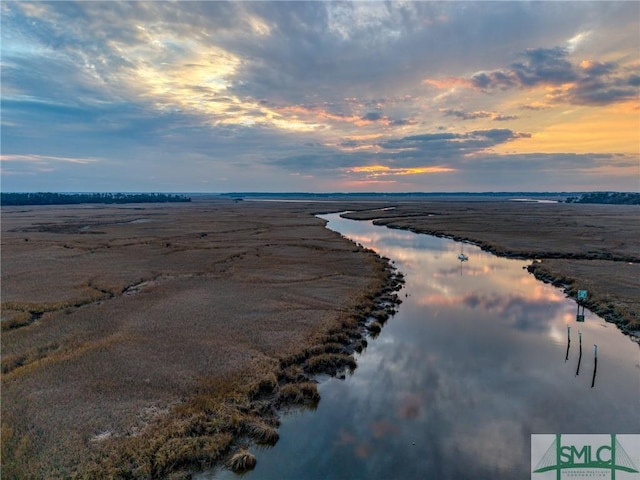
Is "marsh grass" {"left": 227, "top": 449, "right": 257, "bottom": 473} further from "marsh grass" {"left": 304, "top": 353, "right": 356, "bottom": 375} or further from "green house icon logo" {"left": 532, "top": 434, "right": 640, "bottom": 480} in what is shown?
"green house icon logo" {"left": 532, "top": 434, "right": 640, "bottom": 480}

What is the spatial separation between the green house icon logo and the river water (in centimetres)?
80

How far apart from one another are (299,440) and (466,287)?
69.2 feet

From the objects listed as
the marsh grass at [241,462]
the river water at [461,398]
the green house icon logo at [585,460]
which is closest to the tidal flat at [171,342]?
the marsh grass at [241,462]

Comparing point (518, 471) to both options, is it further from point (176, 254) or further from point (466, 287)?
point (176, 254)

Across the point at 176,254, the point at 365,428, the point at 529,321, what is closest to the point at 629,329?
the point at 529,321

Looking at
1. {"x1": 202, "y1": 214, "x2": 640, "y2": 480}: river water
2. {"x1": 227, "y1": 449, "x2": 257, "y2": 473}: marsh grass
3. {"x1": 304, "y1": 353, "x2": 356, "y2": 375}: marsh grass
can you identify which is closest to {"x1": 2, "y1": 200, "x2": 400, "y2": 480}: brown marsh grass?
{"x1": 304, "y1": 353, "x2": 356, "y2": 375}: marsh grass

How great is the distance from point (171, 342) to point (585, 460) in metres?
14.9

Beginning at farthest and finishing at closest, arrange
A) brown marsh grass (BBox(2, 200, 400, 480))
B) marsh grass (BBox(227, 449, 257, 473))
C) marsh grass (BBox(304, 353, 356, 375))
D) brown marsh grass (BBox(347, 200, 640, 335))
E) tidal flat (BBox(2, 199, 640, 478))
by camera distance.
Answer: brown marsh grass (BBox(347, 200, 640, 335)) < marsh grass (BBox(304, 353, 356, 375)) < tidal flat (BBox(2, 199, 640, 478)) < brown marsh grass (BBox(2, 200, 400, 480)) < marsh grass (BBox(227, 449, 257, 473))

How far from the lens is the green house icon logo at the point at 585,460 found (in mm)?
9570

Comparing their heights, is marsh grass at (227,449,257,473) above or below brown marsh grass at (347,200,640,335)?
below

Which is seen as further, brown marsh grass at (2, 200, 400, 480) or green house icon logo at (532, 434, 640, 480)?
brown marsh grass at (2, 200, 400, 480)

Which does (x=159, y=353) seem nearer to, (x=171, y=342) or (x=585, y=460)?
(x=171, y=342)

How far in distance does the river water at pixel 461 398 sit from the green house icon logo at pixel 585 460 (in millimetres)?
800

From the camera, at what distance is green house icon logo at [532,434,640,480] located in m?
9.57
